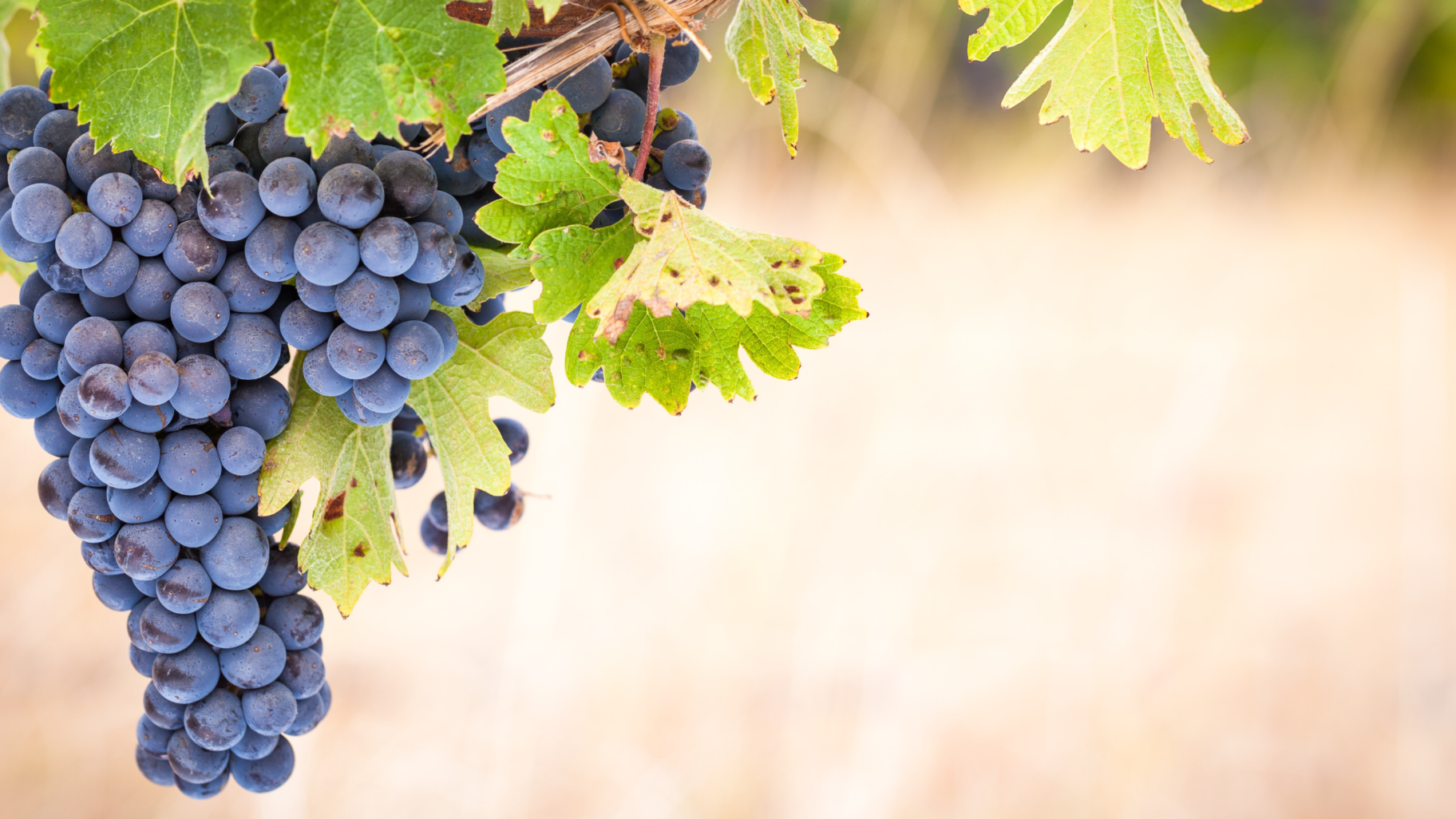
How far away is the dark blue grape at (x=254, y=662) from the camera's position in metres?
0.40

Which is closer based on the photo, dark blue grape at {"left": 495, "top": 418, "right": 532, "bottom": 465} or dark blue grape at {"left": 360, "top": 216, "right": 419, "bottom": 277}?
dark blue grape at {"left": 360, "top": 216, "right": 419, "bottom": 277}

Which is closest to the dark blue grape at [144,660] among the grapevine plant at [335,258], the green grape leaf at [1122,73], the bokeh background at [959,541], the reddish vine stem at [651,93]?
the grapevine plant at [335,258]

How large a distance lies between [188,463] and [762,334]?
0.24 m

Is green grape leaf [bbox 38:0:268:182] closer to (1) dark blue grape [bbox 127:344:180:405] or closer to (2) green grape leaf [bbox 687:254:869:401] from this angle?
(1) dark blue grape [bbox 127:344:180:405]

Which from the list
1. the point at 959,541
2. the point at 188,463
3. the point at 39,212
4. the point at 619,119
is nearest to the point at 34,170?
the point at 39,212

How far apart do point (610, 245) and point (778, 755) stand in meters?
1.61

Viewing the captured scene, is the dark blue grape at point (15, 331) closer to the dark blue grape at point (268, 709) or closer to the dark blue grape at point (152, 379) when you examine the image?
the dark blue grape at point (152, 379)

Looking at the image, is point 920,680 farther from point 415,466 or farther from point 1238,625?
point 415,466

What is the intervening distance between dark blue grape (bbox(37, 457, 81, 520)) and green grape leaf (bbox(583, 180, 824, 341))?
0.24m

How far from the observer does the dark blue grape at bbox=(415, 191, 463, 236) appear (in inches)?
14.2

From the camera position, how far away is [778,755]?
5.90ft

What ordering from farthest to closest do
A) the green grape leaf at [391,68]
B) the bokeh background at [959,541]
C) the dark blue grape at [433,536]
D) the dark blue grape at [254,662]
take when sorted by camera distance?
the bokeh background at [959,541] < the dark blue grape at [433,536] < the dark blue grape at [254,662] < the green grape leaf at [391,68]

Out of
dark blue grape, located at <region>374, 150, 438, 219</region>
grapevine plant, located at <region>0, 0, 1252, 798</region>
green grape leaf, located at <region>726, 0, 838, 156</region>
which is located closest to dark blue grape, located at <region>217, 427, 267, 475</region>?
grapevine plant, located at <region>0, 0, 1252, 798</region>

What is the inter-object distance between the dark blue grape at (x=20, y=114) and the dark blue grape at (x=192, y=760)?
26cm
